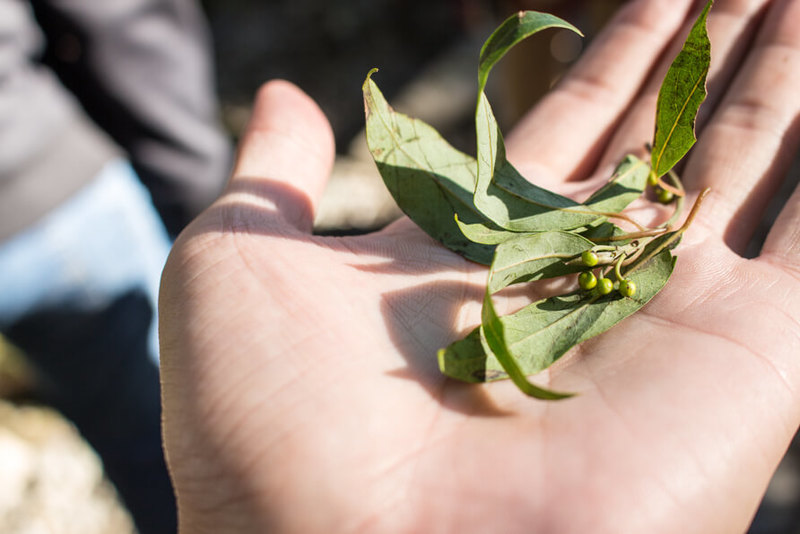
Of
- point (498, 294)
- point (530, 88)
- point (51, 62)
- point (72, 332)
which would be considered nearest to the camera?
point (498, 294)

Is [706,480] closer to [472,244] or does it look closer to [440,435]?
[440,435]

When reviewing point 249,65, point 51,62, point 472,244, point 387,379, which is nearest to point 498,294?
point 472,244

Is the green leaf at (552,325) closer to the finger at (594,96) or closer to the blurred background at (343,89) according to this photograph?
the finger at (594,96)

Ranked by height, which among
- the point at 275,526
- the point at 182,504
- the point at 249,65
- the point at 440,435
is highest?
the point at 440,435

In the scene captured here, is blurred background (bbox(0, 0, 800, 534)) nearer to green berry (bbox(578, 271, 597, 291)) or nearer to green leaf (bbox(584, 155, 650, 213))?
green leaf (bbox(584, 155, 650, 213))

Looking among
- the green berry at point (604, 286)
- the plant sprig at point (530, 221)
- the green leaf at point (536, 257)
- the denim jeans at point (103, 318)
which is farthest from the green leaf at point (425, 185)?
the denim jeans at point (103, 318)

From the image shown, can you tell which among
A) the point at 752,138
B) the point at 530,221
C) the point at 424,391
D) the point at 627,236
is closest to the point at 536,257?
the point at 530,221
